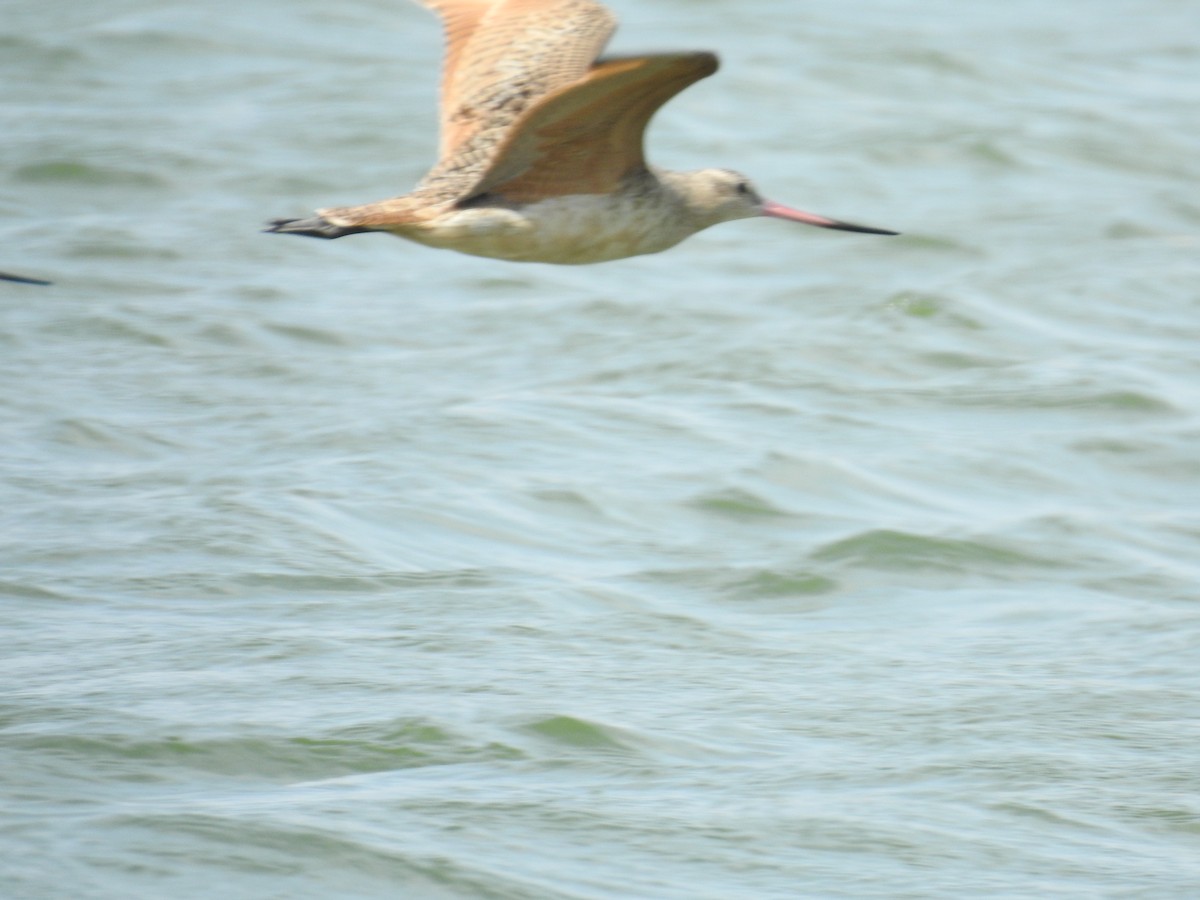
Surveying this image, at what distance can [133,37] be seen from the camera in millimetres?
15477

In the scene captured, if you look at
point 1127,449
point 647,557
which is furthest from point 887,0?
point 647,557

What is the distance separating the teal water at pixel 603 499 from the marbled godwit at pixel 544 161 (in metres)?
1.32

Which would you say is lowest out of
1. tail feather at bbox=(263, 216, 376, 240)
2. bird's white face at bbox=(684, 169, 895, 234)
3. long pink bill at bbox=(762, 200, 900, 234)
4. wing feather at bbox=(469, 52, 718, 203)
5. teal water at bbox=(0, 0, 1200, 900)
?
teal water at bbox=(0, 0, 1200, 900)

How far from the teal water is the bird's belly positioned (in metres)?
1.26

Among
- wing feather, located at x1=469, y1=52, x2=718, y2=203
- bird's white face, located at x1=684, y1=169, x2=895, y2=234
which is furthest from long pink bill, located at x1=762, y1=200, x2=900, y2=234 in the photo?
wing feather, located at x1=469, y1=52, x2=718, y2=203

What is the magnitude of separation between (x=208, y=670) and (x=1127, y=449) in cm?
469

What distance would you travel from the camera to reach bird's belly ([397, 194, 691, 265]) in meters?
6.43

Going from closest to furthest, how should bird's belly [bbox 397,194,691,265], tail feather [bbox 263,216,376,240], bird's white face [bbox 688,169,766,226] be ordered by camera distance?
tail feather [bbox 263,216,376,240], bird's belly [bbox 397,194,691,265], bird's white face [bbox 688,169,766,226]

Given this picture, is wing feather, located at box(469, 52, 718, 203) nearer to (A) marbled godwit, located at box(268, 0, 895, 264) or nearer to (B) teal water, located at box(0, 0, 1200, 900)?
(A) marbled godwit, located at box(268, 0, 895, 264)

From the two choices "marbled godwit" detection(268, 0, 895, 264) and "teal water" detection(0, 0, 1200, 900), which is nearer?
"teal water" detection(0, 0, 1200, 900)

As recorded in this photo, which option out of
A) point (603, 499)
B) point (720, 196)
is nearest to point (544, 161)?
point (720, 196)

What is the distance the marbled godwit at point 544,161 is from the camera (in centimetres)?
616

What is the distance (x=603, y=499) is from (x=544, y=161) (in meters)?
2.54

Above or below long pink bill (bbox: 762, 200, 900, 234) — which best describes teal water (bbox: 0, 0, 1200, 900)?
below
